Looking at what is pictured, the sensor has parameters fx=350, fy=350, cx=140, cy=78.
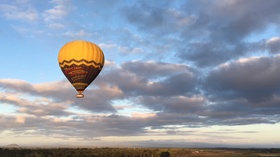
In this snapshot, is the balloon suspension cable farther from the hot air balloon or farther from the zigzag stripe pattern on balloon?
the zigzag stripe pattern on balloon

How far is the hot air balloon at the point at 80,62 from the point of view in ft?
186

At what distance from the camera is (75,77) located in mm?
56562

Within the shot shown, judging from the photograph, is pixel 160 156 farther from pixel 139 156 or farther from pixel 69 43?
pixel 69 43

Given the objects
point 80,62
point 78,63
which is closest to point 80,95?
point 78,63

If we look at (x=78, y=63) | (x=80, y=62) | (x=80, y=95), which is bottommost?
(x=80, y=95)

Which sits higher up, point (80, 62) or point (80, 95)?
point (80, 62)

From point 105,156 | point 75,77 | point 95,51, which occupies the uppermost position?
point 95,51

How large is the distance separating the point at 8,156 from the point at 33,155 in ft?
44.1

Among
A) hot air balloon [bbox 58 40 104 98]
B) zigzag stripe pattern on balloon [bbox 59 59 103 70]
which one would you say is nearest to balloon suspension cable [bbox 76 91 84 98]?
hot air balloon [bbox 58 40 104 98]

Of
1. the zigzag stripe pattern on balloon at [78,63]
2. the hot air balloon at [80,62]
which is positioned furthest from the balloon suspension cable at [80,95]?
the zigzag stripe pattern on balloon at [78,63]

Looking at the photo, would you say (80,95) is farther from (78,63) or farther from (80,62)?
(80,62)

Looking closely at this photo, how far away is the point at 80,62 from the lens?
5697cm

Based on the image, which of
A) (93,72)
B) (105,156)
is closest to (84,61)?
(93,72)

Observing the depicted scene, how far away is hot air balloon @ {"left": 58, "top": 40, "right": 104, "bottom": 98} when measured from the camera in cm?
5662
